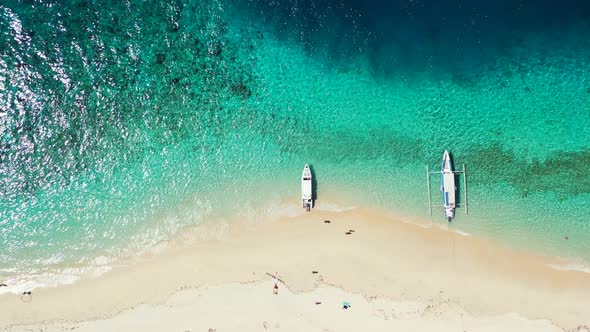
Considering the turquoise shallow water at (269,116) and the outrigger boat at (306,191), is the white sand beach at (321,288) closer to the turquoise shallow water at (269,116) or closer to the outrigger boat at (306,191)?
the outrigger boat at (306,191)

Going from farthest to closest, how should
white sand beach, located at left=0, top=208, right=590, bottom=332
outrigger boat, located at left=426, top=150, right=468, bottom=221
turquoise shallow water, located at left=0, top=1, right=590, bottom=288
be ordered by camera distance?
1. turquoise shallow water, located at left=0, top=1, right=590, bottom=288
2. outrigger boat, located at left=426, top=150, right=468, bottom=221
3. white sand beach, located at left=0, top=208, right=590, bottom=332

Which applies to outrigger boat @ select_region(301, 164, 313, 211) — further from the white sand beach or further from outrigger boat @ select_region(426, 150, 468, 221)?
outrigger boat @ select_region(426, 150, 468, 221)

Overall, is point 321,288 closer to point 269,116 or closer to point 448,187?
point 448,187

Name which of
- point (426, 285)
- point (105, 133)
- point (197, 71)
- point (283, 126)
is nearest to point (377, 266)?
point (426, 285)

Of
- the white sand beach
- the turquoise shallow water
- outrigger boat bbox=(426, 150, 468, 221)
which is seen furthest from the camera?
the turquoise shallow water

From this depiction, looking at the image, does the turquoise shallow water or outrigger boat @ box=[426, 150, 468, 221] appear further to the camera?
the turquoise shallow water

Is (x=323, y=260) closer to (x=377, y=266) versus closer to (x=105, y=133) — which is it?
(x=377, y=266)

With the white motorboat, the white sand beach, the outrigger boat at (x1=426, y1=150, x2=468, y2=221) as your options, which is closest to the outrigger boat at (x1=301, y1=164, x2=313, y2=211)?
the white sand beach
